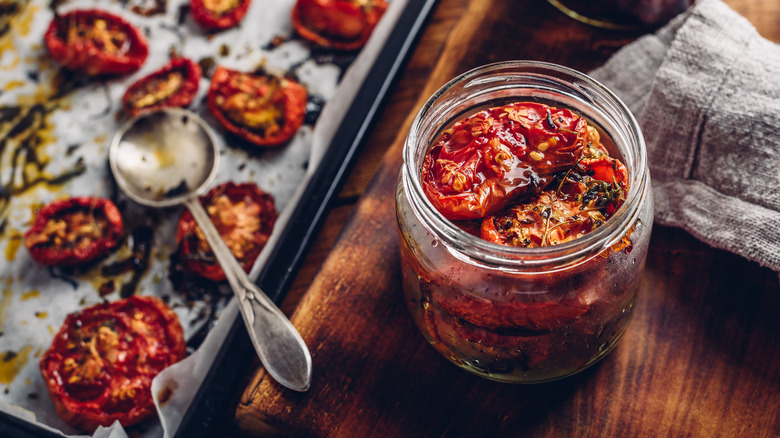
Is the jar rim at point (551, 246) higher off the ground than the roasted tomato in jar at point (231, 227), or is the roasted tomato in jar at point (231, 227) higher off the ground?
the jar rim at point (551, 246)

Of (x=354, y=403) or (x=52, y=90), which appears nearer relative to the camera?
(x=354, y=403)

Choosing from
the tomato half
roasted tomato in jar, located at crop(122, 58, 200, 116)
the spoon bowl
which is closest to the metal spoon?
the spoon bowl

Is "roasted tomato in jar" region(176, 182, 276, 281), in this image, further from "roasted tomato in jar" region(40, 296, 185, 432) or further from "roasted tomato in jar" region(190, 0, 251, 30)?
"roasted tomato in jar" region(190, 0, 251, 30)

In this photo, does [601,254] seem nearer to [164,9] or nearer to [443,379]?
[443,379]

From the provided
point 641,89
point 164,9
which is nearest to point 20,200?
point 164,9

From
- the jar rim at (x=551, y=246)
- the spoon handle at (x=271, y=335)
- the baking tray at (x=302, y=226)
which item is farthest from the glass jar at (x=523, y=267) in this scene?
the baking tray at (x=302, y=226)

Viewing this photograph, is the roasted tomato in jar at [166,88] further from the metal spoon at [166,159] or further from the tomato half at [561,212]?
the tomato half at [561,212]

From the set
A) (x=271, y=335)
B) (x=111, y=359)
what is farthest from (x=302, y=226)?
(x=111, y=359)
